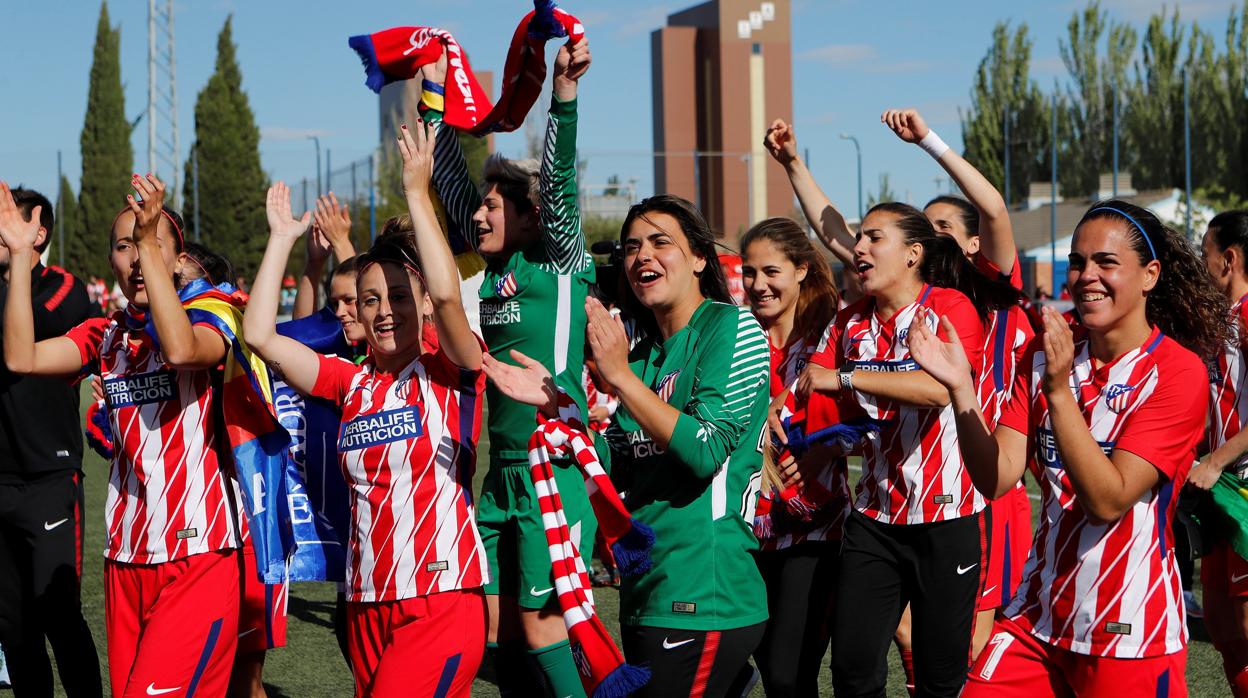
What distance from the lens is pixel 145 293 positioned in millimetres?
4070

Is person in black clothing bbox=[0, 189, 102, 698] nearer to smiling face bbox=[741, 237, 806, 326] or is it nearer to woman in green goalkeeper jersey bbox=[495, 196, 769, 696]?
woman in green goalkeeper jersey bbox=[495, 196, 769, 696]

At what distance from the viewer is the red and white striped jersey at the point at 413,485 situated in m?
3.47

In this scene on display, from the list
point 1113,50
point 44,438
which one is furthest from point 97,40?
point 44,438

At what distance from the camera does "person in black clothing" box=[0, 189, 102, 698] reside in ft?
15.8

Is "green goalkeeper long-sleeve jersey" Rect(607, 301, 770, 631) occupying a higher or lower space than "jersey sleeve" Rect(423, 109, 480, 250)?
lower

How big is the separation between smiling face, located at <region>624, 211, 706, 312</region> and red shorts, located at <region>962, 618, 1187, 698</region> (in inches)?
48.1

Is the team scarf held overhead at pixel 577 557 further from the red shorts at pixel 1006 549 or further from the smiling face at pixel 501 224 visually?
the red shorts at pixel 1006 549

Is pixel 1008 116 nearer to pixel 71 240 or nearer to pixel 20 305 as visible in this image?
pixel 71 240

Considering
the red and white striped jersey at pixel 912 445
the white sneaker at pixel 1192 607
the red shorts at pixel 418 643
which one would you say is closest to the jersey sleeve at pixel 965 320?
the red and white striped jersey at pixel 912 445

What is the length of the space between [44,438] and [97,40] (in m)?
58.6

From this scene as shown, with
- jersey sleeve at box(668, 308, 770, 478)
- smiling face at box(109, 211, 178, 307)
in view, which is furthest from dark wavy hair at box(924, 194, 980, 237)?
smiling face at box(109, 211, 178, 307)

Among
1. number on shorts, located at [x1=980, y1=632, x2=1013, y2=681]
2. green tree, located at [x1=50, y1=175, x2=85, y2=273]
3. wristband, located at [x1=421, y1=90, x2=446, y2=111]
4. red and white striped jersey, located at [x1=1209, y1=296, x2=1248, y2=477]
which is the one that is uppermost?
green tree, located at [x1=50, y1=175, x2=85, y2=273]

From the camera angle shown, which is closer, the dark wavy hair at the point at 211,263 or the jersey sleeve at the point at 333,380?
the jersey sleeve at the point at 333,380

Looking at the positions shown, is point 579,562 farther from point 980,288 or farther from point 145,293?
point 980,288
